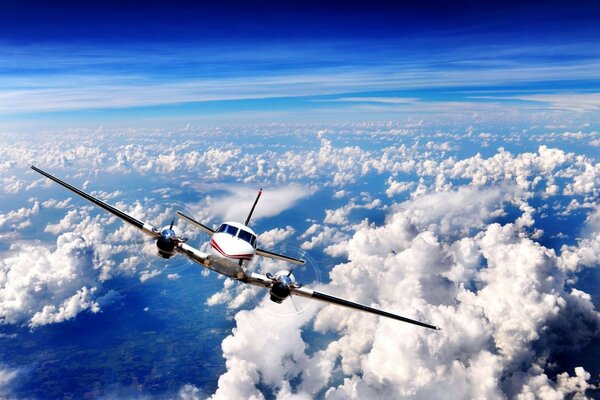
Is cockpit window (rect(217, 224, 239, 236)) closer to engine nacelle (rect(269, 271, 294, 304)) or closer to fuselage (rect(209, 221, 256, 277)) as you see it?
fuselage (rect(209, 221, 256, 277))

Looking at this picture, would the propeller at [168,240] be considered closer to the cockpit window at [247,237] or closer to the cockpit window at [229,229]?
the cockpit window at [229,229]

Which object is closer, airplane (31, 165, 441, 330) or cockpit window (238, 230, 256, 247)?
airplane (31, 165, 441, 330)

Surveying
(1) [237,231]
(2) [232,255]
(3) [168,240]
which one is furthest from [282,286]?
(3) [168,240]

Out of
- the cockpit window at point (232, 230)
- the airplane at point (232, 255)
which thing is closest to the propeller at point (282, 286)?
the airplane at point (232, 255)

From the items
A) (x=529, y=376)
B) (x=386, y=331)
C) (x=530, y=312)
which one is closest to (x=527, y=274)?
(x=530, y=312)

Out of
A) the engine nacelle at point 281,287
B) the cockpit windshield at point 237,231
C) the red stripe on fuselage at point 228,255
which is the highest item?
the cockpit windshield at point 237,231

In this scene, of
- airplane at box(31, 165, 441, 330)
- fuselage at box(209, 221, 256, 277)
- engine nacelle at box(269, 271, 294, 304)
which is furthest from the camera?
engine nacelle at box(269, 271, 294, 304)

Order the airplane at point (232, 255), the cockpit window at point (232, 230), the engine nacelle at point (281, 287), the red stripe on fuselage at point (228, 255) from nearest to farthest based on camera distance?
the red stripe on fuselage at point (228, 255) < the airplane at point (232, 255) < the engine nacelle at point (281, 287) < the cockpit window at point (232, 230)

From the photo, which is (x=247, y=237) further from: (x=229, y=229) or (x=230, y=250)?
(x=230, y=250)

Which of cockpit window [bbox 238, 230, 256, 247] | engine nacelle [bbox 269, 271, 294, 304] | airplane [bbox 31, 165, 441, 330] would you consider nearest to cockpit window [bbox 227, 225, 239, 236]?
airplane [bbox 31, 165, 441, 330]
